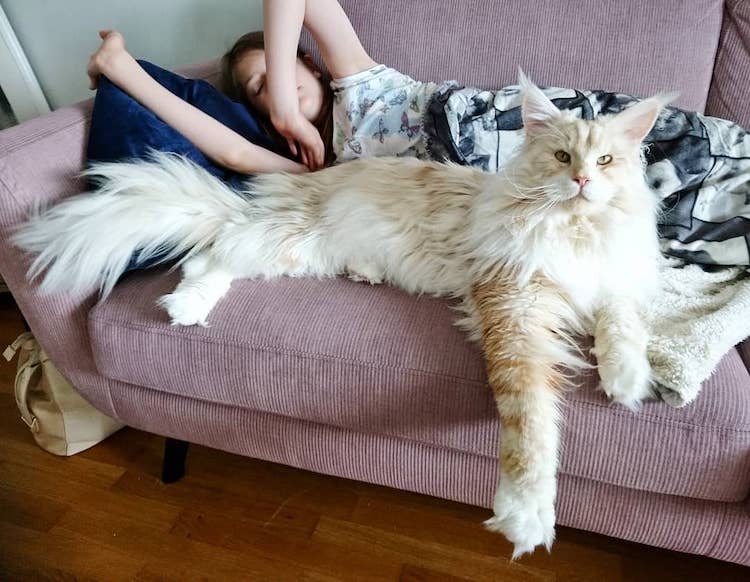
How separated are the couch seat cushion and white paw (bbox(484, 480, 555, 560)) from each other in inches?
5.7

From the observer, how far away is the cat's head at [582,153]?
3.25 feet

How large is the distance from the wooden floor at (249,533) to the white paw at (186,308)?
0.57 meters

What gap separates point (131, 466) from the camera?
1.53 metres

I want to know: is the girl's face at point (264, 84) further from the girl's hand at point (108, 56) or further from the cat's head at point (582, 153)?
the cat's head at point (582, 153)

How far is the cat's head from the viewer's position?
0.99 meters

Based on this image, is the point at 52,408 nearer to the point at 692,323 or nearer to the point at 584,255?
the point at 584,255

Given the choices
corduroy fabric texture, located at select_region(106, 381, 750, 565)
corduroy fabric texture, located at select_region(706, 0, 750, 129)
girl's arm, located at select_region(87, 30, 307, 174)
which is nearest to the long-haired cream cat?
girl's arm, located at select_region(87, 30, 307, 174)

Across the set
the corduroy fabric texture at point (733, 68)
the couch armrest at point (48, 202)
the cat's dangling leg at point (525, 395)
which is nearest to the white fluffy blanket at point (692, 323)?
the cat's dangling leg at point (525, 395)

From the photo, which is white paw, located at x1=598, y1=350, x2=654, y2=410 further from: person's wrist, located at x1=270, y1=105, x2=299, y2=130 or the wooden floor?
person's wrist, located at x1=270, y1=105, x2=299, y2=130

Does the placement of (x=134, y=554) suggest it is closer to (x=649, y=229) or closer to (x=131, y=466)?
(x=131, y=466)

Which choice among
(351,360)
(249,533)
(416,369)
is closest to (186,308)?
(351,360)

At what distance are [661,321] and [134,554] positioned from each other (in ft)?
4.27

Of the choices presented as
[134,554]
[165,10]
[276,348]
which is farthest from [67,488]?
[165,10]

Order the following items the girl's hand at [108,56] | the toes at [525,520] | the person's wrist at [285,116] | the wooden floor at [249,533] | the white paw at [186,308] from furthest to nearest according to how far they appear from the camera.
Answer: the person's wrist at [285,116]
the girl's hand at [108,56]
the wooden floor at [249,533]
the white paw at [186,308]
the toes at [525,520]
